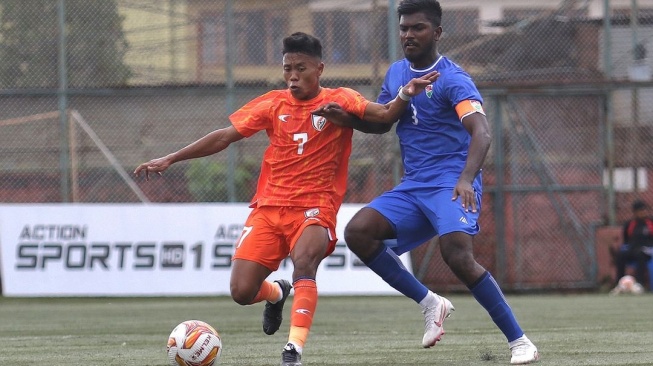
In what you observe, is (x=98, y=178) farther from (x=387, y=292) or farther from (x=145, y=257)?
(x=387, y=292)

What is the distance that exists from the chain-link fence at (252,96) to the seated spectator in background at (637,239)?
45 cm

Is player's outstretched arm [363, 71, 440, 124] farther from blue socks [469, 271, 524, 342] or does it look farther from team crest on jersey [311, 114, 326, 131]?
blue socks [469, 271, 524, 342]

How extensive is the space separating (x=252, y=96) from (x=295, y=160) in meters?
9.76

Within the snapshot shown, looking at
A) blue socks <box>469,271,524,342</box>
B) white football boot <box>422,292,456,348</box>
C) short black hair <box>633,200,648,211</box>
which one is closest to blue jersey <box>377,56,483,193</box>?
blue socks <box>469,271,524,342</box>

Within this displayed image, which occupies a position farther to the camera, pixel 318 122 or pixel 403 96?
pixel 318 122

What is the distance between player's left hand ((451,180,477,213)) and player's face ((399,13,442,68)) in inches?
38.3

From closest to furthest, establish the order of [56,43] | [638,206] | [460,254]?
[460,254] < [56,43] < [638,206]

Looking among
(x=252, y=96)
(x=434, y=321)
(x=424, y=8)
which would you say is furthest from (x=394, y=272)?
(x=252, y=96)

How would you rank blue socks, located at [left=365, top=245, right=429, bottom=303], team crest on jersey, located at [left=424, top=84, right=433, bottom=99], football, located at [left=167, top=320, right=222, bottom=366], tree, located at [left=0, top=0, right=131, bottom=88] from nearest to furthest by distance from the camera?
football, located at [left=167, top=320, right=222, bottom=366] < team crest on jersey, located at [left=424, top=84, right=433, bottom=99] < blue socks, located at [left=365, top=245, right=429, bottom=303] < tree, located at [left=0, top=0, right=131, bottom=88]

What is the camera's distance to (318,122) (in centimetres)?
730

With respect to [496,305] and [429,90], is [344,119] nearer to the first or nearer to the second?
[429,90]

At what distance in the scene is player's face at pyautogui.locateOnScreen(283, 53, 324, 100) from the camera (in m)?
7.21

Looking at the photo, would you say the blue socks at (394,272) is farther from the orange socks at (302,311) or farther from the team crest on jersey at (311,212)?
the orange socks at (302,311)

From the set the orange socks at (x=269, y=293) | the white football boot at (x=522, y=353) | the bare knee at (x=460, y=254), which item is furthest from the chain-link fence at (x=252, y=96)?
the white football boot at (x=522, y=353)
